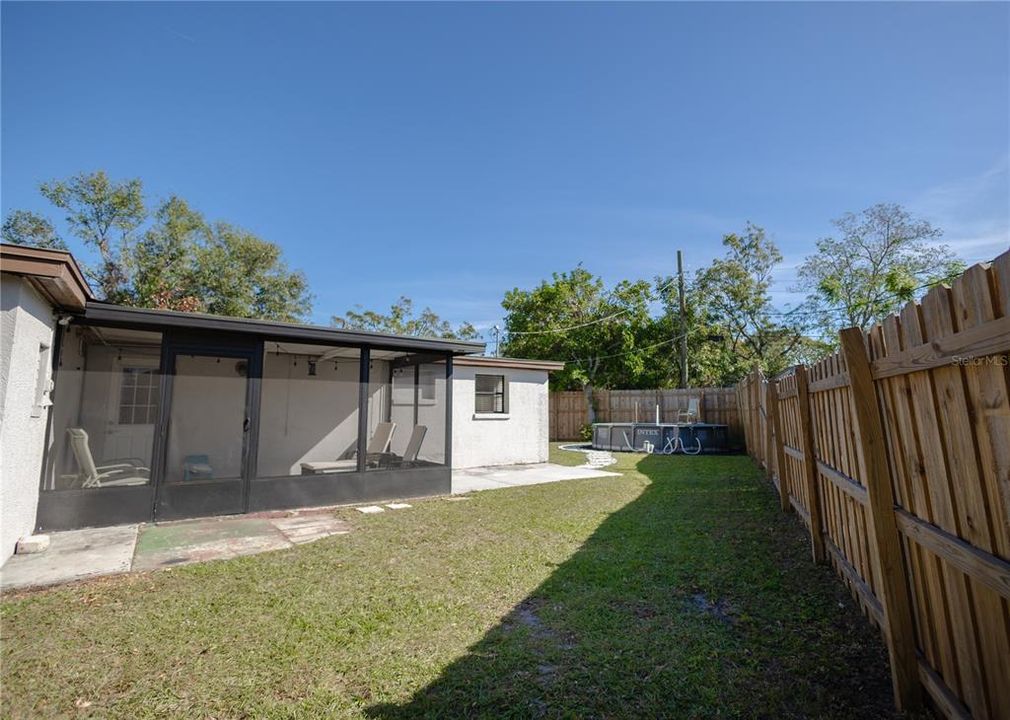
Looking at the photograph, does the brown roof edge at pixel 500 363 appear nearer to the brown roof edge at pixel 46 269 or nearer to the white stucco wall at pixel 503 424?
the white stucco wall at pixel 503 424

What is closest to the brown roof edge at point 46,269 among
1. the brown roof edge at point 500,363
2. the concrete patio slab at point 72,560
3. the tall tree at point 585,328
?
the concrete patio slab at point 72,560

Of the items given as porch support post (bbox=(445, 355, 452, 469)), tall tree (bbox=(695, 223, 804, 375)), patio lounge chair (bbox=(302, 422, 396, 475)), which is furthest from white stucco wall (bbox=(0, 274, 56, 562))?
tall tree (bbox=(695, 223, 804, 375))

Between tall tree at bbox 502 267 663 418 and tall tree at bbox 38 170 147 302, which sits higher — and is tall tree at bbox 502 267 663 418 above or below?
below

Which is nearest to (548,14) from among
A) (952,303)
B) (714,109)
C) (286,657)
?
(714,109)

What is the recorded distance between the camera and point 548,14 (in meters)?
8.32

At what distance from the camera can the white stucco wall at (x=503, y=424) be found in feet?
36.2

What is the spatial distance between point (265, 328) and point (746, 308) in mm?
20752

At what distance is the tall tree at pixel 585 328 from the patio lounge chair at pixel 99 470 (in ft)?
53.2

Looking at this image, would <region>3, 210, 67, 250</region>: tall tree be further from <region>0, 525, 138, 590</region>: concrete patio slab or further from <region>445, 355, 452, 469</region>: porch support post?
<region>445, 355, 452, 469</region>: porch support post

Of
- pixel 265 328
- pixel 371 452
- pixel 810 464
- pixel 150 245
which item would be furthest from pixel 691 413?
pixel 150 245

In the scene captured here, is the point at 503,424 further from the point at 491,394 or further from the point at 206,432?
the point at 206,432

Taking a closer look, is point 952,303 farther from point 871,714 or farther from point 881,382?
point 871,714

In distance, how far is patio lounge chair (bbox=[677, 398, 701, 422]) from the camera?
15094mm

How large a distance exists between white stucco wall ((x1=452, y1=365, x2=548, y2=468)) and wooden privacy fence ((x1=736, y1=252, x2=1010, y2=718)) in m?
8.77
